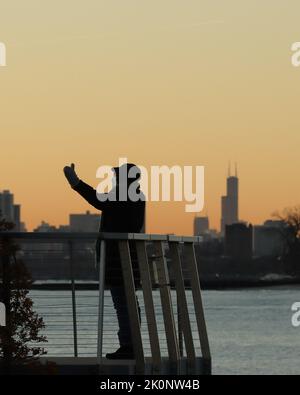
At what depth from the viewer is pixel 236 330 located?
81.0 metres

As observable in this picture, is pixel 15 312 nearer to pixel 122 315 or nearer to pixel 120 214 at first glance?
pixel 122 315

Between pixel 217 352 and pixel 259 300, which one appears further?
pixel 259 300

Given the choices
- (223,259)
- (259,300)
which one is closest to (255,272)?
(223,259)

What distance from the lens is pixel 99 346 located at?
11.3m

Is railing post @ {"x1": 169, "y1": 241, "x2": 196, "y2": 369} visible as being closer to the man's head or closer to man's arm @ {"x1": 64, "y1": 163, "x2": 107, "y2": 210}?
the man's head

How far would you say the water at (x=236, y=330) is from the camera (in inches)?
1546

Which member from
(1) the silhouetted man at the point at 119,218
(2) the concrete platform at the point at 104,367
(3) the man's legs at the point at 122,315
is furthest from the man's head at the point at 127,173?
(2) the concrete platform at the point at 104,367

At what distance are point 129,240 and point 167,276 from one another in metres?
0.96

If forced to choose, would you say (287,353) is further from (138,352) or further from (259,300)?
(259,300)

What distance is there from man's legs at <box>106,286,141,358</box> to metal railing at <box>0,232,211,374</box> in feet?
0.89

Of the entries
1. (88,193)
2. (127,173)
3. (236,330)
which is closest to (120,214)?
(127,173)

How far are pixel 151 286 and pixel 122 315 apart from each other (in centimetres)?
52
